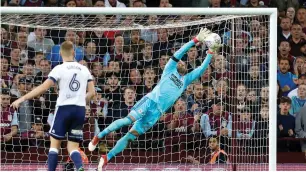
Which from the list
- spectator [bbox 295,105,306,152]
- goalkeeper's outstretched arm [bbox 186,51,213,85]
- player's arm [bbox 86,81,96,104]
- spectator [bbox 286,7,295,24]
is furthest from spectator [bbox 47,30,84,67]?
spectator [bbox 286,7,295,24]

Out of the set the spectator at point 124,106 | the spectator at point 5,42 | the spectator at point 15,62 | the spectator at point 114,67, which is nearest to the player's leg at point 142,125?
the spectator at point 124,106

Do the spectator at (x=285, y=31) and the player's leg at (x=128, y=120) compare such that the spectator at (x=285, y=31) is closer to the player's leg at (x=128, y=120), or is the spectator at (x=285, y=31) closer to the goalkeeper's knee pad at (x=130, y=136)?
the player's leg at (x=128, y=120)

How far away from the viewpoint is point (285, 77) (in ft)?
62.6

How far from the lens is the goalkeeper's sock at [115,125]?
16.6m

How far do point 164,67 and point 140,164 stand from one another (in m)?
1.35

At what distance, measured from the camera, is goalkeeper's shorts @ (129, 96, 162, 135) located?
55.4 feet

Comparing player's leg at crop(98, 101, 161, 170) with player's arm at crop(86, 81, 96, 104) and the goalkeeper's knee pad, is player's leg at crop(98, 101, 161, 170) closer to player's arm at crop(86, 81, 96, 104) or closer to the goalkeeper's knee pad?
the goalkeeper's knee pad

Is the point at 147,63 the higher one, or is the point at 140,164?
the point at 147,63

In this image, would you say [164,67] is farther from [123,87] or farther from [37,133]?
[37,133]

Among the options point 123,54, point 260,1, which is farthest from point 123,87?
point 260,1

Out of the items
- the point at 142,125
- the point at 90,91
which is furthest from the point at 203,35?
the point at 90,91

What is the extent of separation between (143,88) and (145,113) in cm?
62

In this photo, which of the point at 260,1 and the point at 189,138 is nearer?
the point at 189,138

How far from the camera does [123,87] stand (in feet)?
57.2
